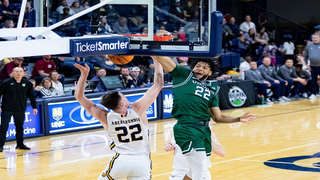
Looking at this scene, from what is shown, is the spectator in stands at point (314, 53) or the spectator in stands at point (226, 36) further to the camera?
the spectator in stands at point (226, 36)

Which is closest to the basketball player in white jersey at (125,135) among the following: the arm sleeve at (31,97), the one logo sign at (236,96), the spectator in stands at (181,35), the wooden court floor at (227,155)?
the spectator in stands at (181,35)

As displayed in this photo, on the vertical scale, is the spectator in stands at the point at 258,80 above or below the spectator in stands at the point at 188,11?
below

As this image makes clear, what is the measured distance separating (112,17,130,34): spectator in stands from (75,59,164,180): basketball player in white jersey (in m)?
1.08

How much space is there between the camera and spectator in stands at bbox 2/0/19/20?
1659cm

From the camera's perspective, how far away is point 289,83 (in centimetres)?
1973

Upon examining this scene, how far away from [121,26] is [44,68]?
859 cm

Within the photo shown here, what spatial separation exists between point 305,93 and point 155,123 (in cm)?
743

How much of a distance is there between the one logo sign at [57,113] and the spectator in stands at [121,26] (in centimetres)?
702

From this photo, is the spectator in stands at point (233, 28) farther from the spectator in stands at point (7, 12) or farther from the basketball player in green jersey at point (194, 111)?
the basketball player in green jersey at point (194, 111)

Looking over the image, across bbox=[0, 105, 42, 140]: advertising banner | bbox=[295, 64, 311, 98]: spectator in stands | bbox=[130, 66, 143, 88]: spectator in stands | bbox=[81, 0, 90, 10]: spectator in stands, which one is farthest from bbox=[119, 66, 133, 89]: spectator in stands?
bbox=[81, 0, 90, 10]: spectator in stands

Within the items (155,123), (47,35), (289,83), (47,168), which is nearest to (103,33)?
(47,35)

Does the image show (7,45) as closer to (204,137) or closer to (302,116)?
(204,137)

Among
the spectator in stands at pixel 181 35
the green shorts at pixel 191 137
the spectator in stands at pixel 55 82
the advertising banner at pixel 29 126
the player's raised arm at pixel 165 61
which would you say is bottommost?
the advertising banner at pixel 29 126

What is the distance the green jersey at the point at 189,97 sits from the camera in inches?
267
